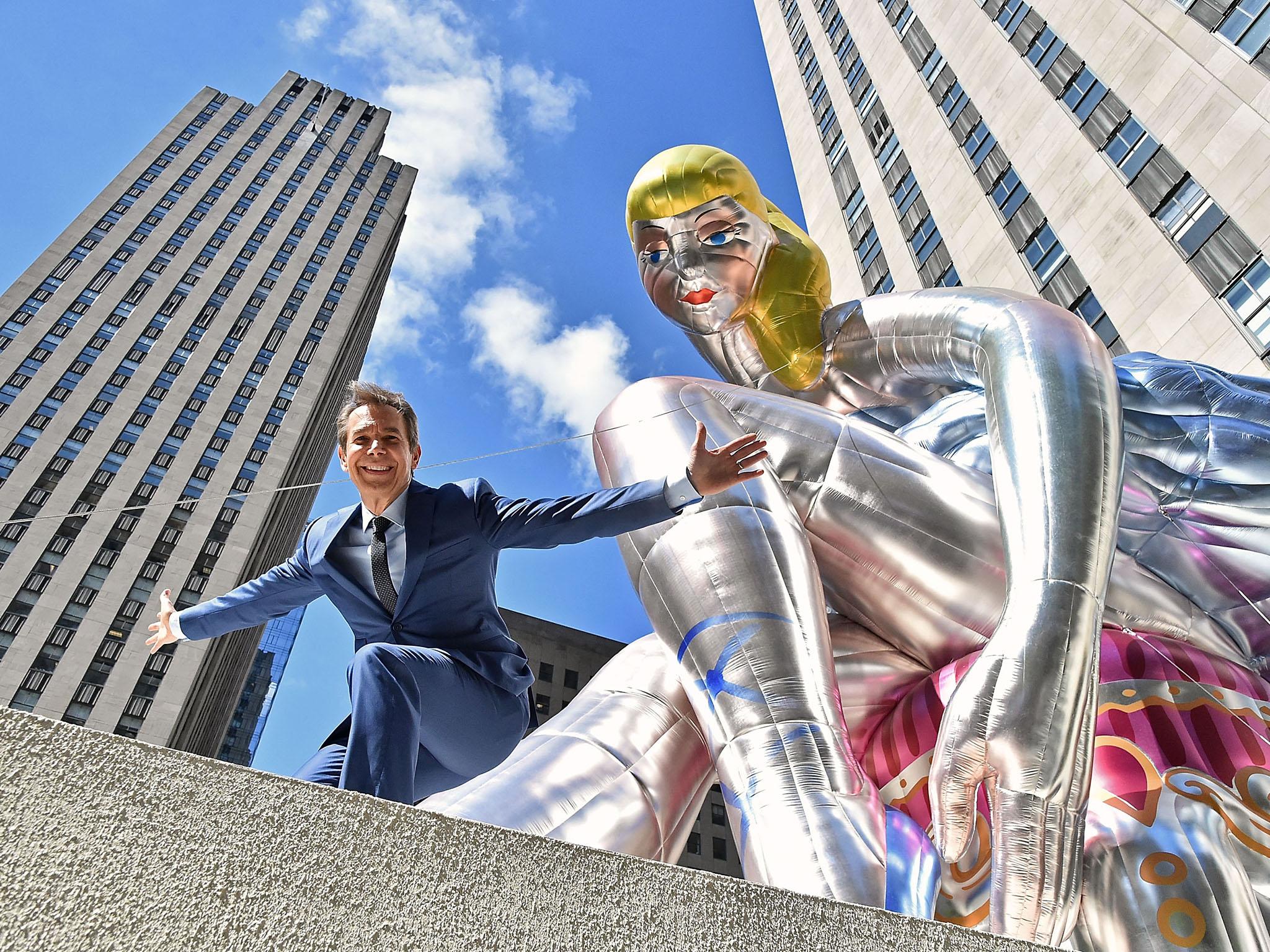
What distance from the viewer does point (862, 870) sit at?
12.2 feet

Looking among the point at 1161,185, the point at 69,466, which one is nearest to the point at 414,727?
the point at 1161,185

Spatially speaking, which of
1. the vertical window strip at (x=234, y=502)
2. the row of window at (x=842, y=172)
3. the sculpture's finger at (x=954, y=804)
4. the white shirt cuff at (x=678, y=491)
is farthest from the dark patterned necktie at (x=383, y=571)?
the vertical window strip at (x=234, y=502)

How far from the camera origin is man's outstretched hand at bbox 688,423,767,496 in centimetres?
294

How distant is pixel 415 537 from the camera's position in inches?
114

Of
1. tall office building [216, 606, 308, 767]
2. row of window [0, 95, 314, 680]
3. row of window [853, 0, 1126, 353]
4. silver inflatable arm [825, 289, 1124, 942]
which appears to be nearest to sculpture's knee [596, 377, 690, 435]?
silver inflatable arm [825, 289, 1124, 942]

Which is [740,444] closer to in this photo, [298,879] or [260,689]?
[298,879]

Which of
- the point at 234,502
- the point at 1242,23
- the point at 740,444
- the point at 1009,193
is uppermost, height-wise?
the point at 234,502

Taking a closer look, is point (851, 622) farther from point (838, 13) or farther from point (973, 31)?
point (838, 13)

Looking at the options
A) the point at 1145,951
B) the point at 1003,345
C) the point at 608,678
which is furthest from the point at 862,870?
the point at 1003,345

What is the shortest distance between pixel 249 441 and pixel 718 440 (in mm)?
51684

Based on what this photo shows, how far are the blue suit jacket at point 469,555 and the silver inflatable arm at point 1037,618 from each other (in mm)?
1760

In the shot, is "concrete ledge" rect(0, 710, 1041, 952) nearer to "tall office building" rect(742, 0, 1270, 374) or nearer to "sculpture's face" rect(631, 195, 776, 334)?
"sculpture's face" rect(631, 195, 776, 334)

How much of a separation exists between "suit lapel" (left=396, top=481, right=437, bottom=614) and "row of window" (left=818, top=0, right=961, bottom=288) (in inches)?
776

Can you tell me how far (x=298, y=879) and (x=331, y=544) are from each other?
5.41 ft
